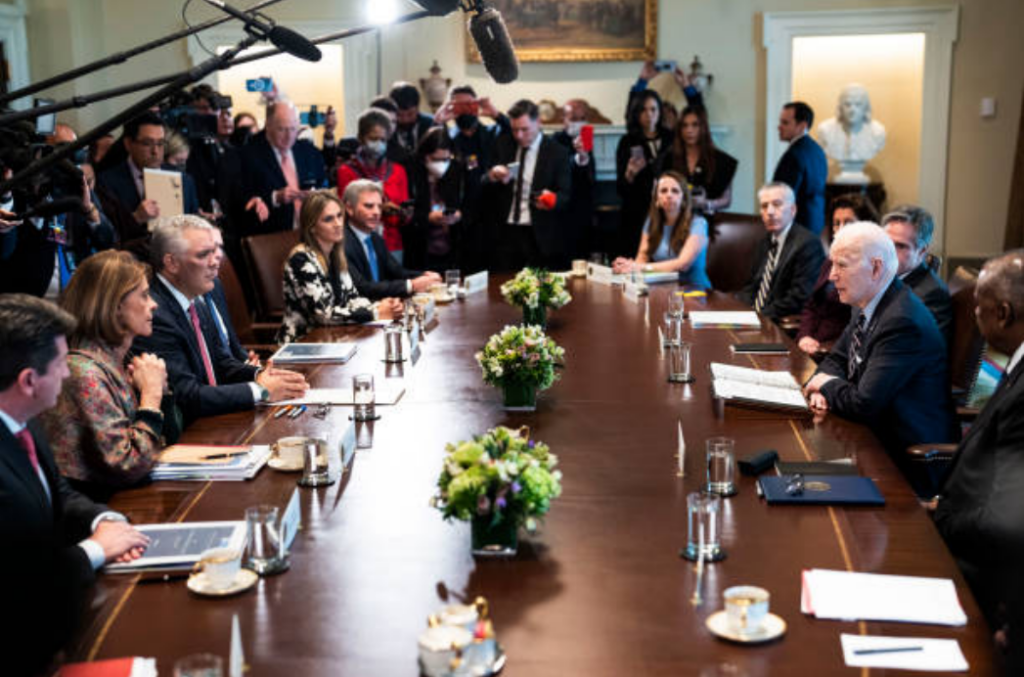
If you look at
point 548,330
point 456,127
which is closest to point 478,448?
point 548,330

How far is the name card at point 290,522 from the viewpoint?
235 cm

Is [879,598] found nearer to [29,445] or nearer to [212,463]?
[212,463]

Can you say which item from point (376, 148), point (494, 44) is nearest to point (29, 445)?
point (494, 44)

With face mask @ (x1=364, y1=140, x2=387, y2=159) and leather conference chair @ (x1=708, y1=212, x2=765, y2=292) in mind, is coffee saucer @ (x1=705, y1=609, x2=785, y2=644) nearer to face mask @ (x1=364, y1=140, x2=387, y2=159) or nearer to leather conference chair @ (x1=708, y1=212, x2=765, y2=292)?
leather conference chair @ (x1=708, y1=212, x2=765, y2=292)

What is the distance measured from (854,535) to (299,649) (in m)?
1.15

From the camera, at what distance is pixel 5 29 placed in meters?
9.13

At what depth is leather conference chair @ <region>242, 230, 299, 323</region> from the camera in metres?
5.87

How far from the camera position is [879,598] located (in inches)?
83.2

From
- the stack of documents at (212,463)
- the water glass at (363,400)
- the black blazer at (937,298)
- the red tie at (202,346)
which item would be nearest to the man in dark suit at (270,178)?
the red tie at (202,346)

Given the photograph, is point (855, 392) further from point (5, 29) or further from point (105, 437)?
point (5, 29)

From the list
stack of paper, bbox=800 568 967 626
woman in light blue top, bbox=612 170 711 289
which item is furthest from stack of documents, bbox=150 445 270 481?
woman in light blue top, bbox=612 170 711 289

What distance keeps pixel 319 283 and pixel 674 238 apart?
2263 millimetres

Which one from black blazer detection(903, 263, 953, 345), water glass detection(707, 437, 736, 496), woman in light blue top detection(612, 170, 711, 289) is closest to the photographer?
water glass detection(707, 437, 736, 496)

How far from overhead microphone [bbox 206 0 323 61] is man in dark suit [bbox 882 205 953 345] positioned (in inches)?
112
